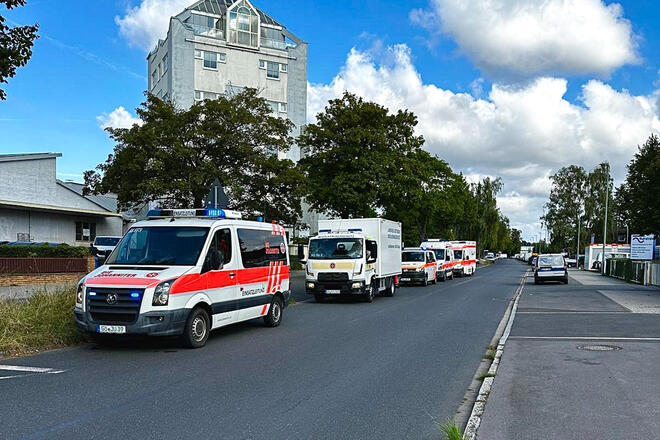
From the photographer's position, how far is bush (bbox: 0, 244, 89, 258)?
79.6ft

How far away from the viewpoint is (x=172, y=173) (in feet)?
87.5

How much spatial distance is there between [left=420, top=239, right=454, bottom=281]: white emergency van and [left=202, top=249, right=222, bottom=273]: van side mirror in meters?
29.9

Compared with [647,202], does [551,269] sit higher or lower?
lower

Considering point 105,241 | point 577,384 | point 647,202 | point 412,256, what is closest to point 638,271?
point 647,202

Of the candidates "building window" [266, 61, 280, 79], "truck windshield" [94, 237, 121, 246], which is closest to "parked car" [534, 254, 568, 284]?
"truck windshield" [94, 237, 121, 246]

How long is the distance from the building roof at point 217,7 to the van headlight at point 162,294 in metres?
52.2

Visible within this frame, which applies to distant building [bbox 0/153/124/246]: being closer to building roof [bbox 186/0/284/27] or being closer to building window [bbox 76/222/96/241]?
building window [bbox 76/222/96/241]

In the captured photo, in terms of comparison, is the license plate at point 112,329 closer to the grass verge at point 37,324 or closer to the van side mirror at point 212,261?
the grass verge at point 37,324

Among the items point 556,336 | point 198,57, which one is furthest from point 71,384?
point 198,57

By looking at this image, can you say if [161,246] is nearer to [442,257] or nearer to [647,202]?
[647,202]

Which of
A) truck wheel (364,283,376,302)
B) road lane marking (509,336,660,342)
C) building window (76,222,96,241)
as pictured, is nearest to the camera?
road lane marking (509,336,660,342)

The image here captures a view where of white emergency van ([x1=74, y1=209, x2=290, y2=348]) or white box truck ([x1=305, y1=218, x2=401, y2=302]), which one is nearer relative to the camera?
white emergency van ([x1=74, y1=209, x2=290, y2=348])

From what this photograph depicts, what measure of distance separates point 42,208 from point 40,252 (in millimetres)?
10942

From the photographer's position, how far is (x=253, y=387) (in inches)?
301
